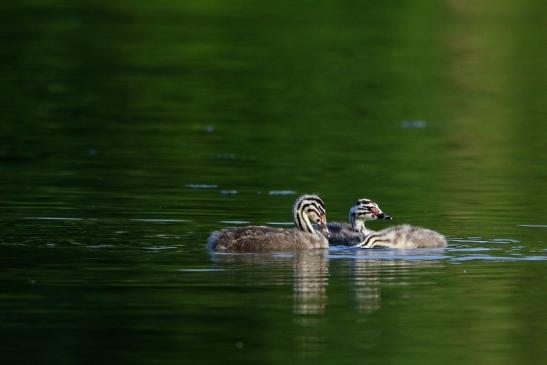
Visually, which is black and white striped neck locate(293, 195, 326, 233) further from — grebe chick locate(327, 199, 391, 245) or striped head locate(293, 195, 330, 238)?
grebe chick locate(327, 199, 391, 245)

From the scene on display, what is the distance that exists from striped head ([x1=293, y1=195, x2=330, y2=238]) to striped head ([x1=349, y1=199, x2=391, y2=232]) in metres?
0.74

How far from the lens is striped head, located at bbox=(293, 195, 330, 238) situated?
17.7m

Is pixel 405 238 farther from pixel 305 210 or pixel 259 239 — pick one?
pixel 259 239

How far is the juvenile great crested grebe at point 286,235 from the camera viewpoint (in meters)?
16.6

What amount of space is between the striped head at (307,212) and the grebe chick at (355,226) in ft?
2.46

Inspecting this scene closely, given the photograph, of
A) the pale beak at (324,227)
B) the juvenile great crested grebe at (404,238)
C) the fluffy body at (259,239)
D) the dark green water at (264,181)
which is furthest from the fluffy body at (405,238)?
the fluffy body at (259,239)

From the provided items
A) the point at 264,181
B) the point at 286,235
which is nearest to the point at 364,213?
the point at 286,235

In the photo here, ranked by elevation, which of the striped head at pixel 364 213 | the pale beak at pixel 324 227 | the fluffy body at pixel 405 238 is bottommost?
the fluffy body at pixel 405 238

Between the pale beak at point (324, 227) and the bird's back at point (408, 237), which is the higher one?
the pale beak at point (324, 227)

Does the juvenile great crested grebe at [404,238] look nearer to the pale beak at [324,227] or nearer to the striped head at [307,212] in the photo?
the pale beak at [324,227]

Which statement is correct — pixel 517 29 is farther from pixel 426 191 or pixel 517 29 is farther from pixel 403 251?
pixel 403 251

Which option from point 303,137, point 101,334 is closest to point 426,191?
point 303,137

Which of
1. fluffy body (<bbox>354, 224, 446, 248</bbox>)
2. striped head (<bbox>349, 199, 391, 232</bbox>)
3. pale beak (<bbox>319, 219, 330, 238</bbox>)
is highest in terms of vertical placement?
striped head (<bbox>349, 199, 391, 232</bbox>)

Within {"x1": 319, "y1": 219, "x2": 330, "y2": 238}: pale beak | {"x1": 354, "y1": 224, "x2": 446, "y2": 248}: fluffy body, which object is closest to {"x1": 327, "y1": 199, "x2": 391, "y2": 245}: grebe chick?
{"x1": 319, "y1": 219, "x2": 330, "y2": 238}: pale beak
